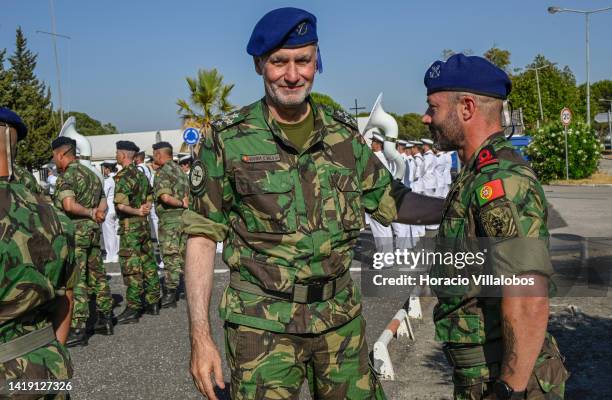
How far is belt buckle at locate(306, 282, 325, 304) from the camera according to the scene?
2.76 m

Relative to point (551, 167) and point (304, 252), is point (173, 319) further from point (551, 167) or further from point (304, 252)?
point (551, 167)

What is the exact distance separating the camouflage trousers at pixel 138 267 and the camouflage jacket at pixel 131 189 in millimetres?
140

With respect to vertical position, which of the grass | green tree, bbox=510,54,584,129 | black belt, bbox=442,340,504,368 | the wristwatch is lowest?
the grass

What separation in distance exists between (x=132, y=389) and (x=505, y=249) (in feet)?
12.9

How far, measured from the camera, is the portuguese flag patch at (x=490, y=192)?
2.33 meters

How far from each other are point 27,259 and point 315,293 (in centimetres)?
116

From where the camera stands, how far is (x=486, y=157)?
2.48 m

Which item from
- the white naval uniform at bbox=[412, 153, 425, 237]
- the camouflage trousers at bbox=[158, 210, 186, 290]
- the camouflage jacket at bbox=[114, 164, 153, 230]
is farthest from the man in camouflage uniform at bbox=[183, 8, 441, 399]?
the white naval uniform at bbox=[412, 153, 425, 237]

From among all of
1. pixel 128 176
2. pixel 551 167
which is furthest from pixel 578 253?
pixel 551 167

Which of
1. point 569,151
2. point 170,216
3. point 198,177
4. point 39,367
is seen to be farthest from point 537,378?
point 569,151

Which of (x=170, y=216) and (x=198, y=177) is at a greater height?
(x=198, y=177)

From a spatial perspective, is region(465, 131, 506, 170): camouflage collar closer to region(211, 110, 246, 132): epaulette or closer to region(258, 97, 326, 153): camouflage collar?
region(258, 97, 326, 153): camouflage collar

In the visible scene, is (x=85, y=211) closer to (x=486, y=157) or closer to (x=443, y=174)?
(x=486, y=157)

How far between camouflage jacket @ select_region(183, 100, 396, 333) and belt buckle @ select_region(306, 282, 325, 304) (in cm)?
3
